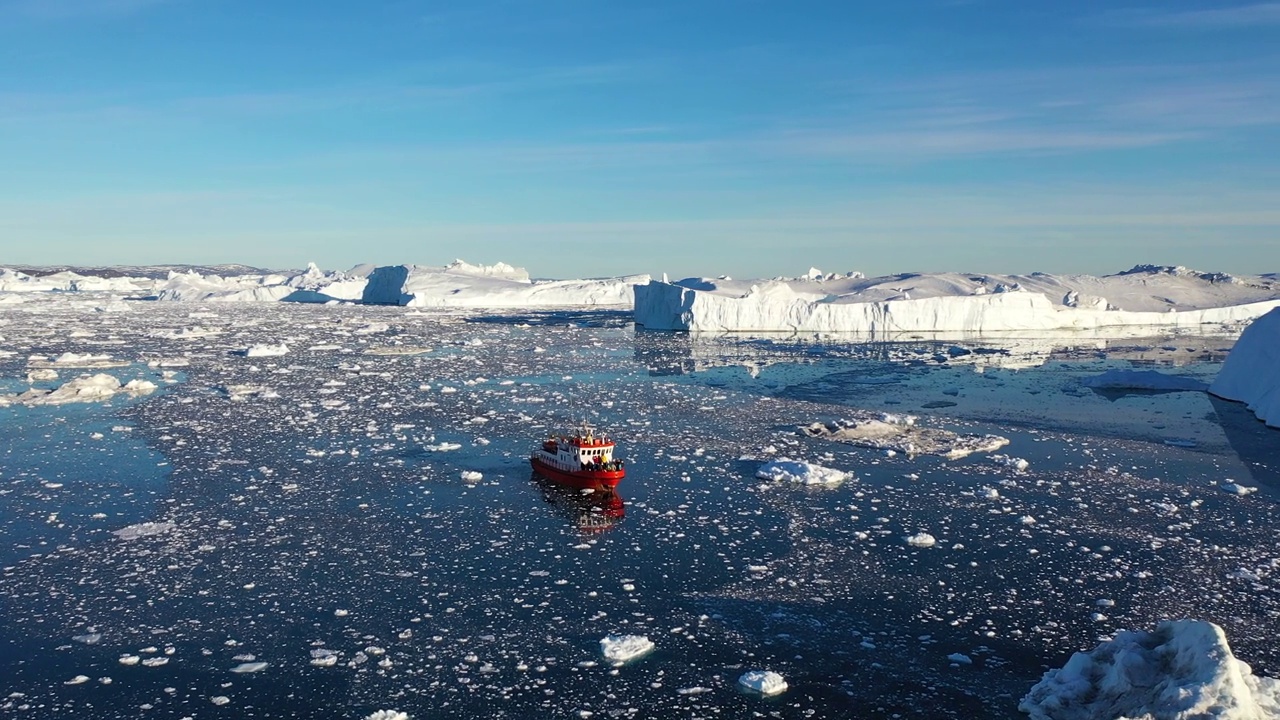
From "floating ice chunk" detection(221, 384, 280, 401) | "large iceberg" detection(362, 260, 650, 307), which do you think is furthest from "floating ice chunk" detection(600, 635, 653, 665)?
"large iceberg" detection(362, 260, 650, 307)

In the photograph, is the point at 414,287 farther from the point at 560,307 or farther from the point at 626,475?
the point at 626,475

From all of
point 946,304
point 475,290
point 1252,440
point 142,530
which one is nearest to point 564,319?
point 475,290

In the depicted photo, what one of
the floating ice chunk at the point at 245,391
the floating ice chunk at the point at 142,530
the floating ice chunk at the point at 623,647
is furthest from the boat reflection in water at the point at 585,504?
the floating ice chunk at the point at 245,391

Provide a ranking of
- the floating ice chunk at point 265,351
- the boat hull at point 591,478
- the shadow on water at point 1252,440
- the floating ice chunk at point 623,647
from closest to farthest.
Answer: the floating ice chunk at point 623,647 < the boat hull at point 591,478 < the shadow on water at point 1252,440 < the floating ice chunk at point 265,351

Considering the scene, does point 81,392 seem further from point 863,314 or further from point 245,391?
point 863,314

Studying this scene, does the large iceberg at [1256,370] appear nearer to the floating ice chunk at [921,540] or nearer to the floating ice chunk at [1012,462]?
the floating ice chunk at [1012,462]

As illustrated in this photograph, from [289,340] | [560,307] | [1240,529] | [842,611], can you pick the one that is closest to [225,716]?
[842,611]

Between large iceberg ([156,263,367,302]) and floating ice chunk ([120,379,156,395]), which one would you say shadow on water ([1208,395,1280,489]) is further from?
large iceberg ([156,263,367,302])
